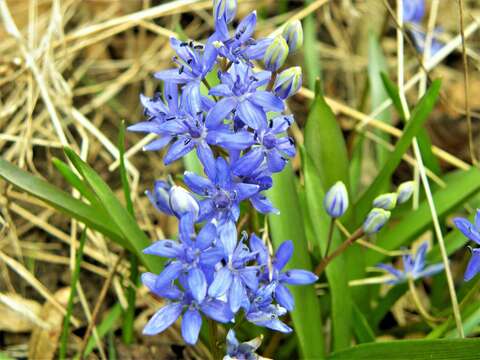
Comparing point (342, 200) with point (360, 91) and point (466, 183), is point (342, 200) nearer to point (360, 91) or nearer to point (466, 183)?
point (466, 183)

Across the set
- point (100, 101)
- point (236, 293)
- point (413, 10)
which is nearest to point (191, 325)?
point (236, 293)

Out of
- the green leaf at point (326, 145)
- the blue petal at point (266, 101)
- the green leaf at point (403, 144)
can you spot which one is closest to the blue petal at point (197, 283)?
the blue petal at point (266, 101)

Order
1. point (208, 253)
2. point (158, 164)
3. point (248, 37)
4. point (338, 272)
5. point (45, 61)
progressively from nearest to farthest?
point (208, 253), point (248, 37), point (338, 272), point (45, 61), point (158, 164)

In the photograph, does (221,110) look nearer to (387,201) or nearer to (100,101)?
(387,201)

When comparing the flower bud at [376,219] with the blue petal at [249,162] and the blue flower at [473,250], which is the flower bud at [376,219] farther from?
the blue petal at [249,162]

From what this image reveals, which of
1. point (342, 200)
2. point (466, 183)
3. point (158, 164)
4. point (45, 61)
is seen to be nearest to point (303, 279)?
point (342, 200)

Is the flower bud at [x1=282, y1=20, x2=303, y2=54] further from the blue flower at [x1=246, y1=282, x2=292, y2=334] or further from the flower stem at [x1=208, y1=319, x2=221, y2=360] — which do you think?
the flower stem at [x1=208, y1=319, x2=221, y2=360]
